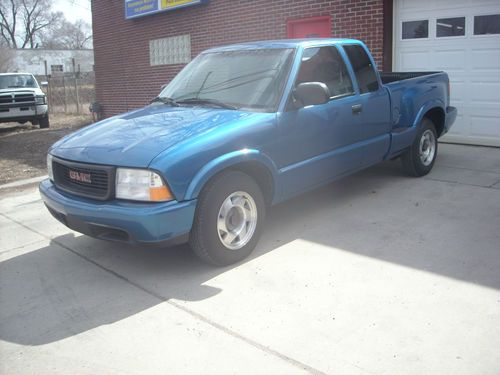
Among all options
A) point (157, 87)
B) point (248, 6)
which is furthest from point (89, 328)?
point (157, 87)

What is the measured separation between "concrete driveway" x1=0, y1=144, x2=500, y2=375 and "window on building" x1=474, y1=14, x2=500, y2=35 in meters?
3.79

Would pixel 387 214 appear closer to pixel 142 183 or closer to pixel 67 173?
pixel 142 183

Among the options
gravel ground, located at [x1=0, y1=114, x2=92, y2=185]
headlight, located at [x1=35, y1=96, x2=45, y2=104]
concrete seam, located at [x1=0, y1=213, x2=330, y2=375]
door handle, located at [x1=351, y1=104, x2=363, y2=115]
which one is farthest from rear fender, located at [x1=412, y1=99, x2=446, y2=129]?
headlight, located at [x1=35, y1=96, x2=45, y2=104]

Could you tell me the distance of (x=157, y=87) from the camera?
14.4 metres

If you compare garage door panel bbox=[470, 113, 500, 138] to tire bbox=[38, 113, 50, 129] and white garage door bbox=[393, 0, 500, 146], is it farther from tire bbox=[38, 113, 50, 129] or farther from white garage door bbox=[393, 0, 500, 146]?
tire bbox=[38, 113, 50, 129]

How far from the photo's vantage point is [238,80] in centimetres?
499

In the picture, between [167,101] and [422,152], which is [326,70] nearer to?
[167,101]

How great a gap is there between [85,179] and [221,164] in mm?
1098

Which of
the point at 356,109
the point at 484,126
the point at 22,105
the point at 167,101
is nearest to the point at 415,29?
the point at 484,126

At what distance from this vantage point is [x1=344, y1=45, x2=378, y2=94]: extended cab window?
5.75 metres

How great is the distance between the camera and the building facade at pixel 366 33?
8461 millimetres

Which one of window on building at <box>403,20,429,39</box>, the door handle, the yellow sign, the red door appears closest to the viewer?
the door handle

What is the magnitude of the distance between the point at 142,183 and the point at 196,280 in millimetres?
906

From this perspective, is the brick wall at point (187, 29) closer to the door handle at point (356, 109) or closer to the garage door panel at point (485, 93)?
the garage door panel at point (485, 93)
